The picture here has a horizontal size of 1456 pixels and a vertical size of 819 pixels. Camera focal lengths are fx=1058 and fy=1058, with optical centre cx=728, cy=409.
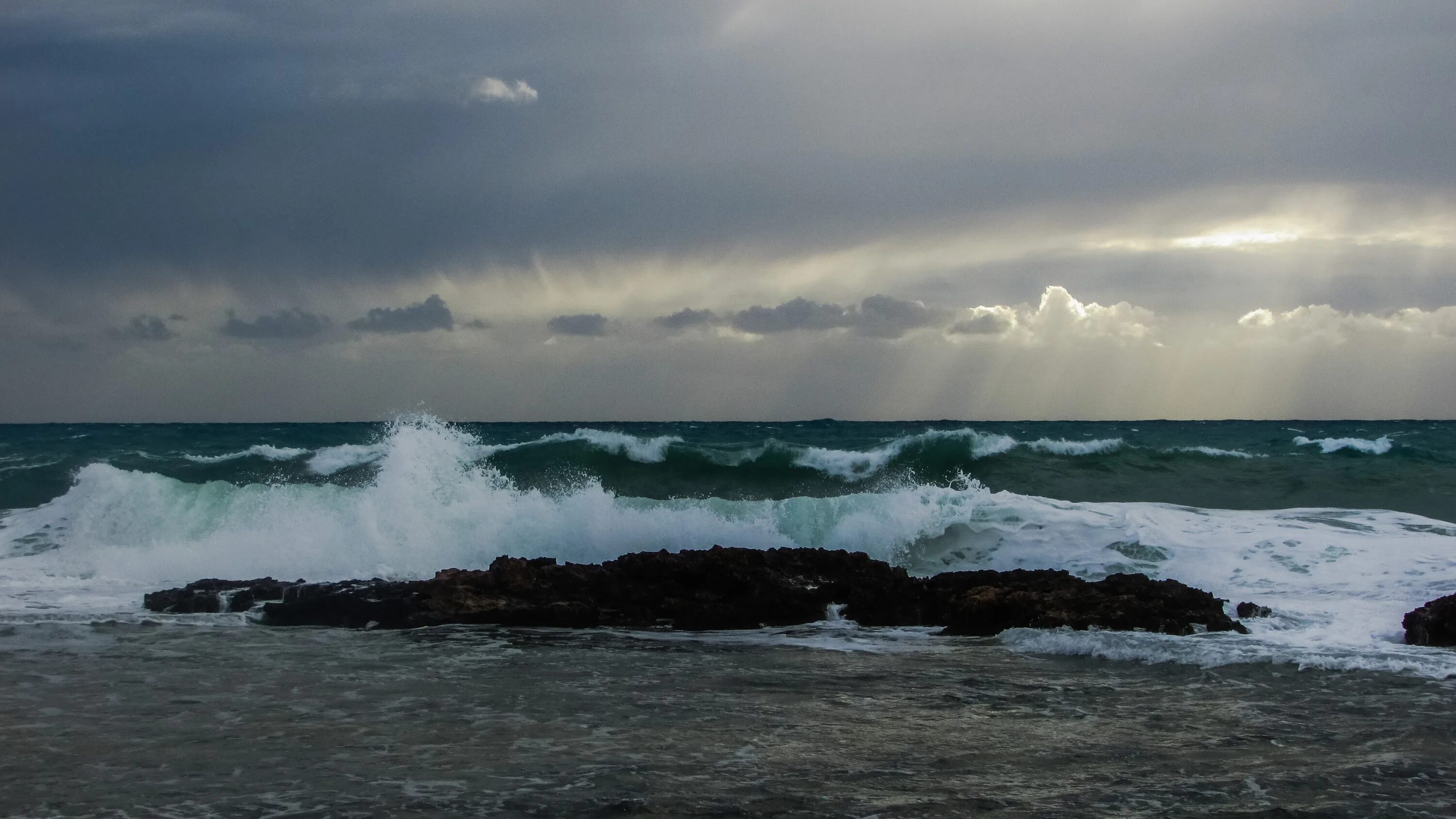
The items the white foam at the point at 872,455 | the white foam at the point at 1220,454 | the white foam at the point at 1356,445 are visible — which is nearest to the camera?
the white foam at the point at 872,455

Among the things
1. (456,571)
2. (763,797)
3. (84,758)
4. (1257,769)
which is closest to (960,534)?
(456,571)

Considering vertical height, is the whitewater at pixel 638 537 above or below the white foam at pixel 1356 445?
below

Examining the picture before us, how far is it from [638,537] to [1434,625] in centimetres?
938

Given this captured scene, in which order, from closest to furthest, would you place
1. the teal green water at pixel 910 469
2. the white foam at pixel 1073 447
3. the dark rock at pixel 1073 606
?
1. the dark rock at pixel 1073 606
2. the teal green water at pixel 910 469
3. the white foam at pixel 1073 447

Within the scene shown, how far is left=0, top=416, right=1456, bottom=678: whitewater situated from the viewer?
39.1 feet

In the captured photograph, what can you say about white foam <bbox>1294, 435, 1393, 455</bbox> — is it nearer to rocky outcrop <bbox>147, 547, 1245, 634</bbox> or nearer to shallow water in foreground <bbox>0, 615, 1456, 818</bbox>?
rocky outcrop <bbox>147, 547, 1245, 634</bbox>

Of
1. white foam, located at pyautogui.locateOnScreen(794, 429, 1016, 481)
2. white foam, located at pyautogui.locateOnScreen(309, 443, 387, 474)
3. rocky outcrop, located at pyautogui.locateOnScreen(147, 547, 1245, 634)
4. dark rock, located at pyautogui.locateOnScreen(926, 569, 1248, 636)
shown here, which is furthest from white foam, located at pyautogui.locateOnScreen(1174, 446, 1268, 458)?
white foam, located at pyautogui.locateOnScreen(309, 443, 387, 474)

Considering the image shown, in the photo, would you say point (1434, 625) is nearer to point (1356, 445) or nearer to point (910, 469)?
point (910, 469)

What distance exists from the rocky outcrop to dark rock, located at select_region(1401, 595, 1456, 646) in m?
1.57

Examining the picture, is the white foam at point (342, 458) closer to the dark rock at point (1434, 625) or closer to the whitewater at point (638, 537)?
the whitewater at point (638, 537)

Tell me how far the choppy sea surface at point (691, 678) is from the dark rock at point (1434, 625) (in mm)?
343

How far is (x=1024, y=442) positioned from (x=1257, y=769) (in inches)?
1034

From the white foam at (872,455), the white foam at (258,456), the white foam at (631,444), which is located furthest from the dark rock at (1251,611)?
the white foam at (258,456)

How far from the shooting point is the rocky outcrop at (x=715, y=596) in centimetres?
1044
